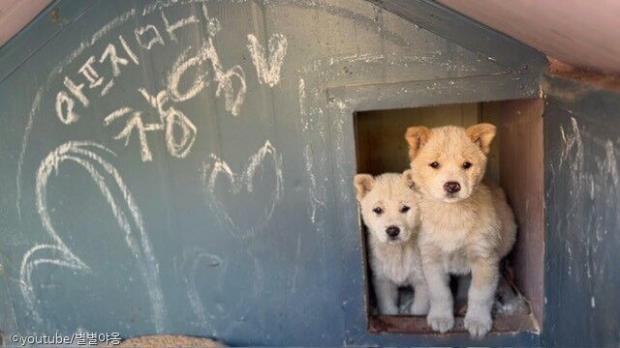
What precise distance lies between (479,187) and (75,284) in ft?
8.05

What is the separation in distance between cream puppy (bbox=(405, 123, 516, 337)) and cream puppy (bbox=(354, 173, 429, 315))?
10 cm

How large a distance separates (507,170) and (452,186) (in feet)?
3.35

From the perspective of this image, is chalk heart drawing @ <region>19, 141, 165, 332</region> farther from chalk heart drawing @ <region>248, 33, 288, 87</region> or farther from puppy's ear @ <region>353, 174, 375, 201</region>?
puppy's ear @ <region>353, 174, 375, 201</region>

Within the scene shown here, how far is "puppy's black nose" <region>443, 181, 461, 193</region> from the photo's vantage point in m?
2.73

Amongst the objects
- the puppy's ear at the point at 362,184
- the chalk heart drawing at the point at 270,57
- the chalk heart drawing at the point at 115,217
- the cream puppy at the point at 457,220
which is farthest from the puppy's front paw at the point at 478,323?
the chalk heart drawing at the point at 115,217

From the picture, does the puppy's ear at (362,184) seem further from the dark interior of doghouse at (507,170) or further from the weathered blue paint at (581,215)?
the weathered blue paint at (581,215)

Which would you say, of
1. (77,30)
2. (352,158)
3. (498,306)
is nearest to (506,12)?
(352,158)

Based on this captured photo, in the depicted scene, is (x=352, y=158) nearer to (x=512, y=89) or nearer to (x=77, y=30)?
(x=512, y=89)

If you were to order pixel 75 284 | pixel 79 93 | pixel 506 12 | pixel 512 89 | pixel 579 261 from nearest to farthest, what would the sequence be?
pixel 506 12 → pixel 579 261 → pixel 512 89 → pixel 79 93 → pixel 75 284

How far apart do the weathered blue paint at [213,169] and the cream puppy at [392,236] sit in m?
0.15

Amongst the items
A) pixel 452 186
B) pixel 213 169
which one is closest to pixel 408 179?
pixel 452 186

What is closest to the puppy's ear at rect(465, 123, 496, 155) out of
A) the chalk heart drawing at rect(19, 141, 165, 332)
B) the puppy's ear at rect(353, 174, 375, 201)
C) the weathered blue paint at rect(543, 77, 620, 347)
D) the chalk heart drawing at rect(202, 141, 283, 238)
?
the weathered blue paint at rect(543, 77, 620, 347)

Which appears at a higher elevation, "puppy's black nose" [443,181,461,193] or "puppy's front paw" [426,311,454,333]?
"puppy's black nose" [443,181,461,193]

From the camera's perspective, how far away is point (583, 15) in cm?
162
